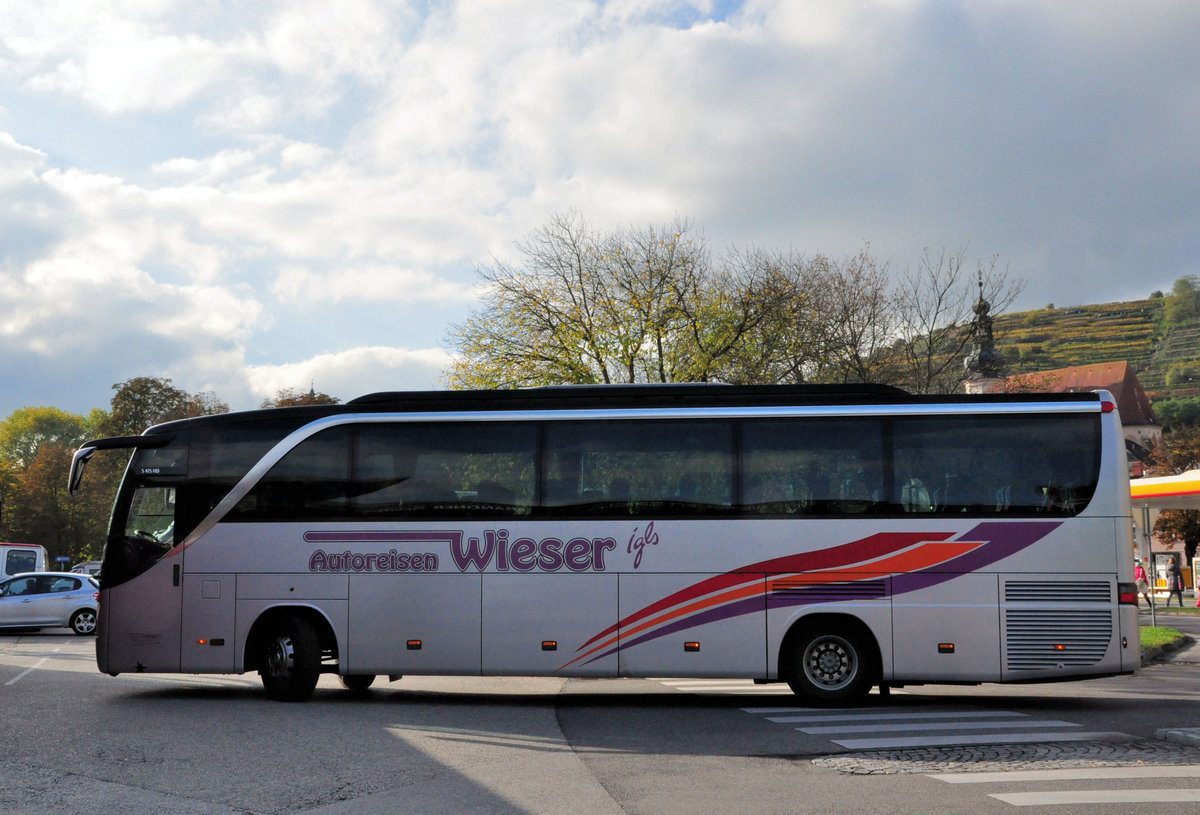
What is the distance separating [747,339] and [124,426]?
58.1 metres

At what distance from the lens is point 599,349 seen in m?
36.9

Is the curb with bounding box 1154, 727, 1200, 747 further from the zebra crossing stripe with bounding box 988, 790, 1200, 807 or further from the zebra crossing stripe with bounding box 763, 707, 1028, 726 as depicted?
the zebra crossing stripe with bounding box 988, 790, 1200, 807

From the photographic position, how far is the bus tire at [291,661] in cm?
1356

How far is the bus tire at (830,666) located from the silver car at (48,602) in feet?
71.6

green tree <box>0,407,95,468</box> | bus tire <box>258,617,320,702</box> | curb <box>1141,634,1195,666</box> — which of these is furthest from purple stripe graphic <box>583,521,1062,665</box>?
green tree <box>0,407,95,468</box>

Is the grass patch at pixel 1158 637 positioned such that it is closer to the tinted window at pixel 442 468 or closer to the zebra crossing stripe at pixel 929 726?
the zebra crossing stripe at pixel 929 726

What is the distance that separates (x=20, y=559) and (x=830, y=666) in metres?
34.9

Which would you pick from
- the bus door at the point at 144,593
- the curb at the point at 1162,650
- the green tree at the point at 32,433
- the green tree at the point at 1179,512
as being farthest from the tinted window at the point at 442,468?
the green tree at the point at 32,433

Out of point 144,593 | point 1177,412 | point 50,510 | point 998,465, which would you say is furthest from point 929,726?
point 1177,412

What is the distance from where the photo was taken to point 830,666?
43.2 ft

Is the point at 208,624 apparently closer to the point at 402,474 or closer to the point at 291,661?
the point at 291,661

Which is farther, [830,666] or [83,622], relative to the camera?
[83,622]

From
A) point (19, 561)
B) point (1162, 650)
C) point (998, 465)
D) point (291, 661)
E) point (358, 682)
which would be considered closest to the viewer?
point (998, 465)

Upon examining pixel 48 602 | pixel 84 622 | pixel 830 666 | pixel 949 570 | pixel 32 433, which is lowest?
pixel 84 622
